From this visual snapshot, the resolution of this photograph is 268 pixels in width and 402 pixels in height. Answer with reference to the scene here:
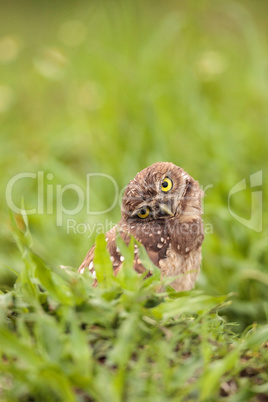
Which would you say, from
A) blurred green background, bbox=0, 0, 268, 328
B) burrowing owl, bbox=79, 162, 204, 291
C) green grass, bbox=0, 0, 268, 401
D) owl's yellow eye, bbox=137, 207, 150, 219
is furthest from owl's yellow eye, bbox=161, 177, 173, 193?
blurred green background, bbox=0, 0, 268, 328

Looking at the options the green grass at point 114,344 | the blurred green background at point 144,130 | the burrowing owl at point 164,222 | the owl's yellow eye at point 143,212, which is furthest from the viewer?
the blurred green background at point 144,130

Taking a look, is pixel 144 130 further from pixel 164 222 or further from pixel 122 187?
pixel 164 222

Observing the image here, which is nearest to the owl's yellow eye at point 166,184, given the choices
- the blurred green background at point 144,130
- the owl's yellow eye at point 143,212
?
the owl's yellow eye at point 143,212

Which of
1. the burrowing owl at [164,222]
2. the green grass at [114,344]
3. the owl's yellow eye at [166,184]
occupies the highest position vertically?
the owl's yellow eye at [166,184]

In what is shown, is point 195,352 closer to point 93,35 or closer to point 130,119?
point 130,119

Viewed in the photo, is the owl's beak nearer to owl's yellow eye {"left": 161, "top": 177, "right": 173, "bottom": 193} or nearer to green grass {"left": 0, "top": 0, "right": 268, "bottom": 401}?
owl's yellow eye {"left": 161, "top": 177, "right": 173, "bottom": 193}

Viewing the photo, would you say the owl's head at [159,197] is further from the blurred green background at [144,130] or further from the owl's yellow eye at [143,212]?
the blurred green background at [144,130]
